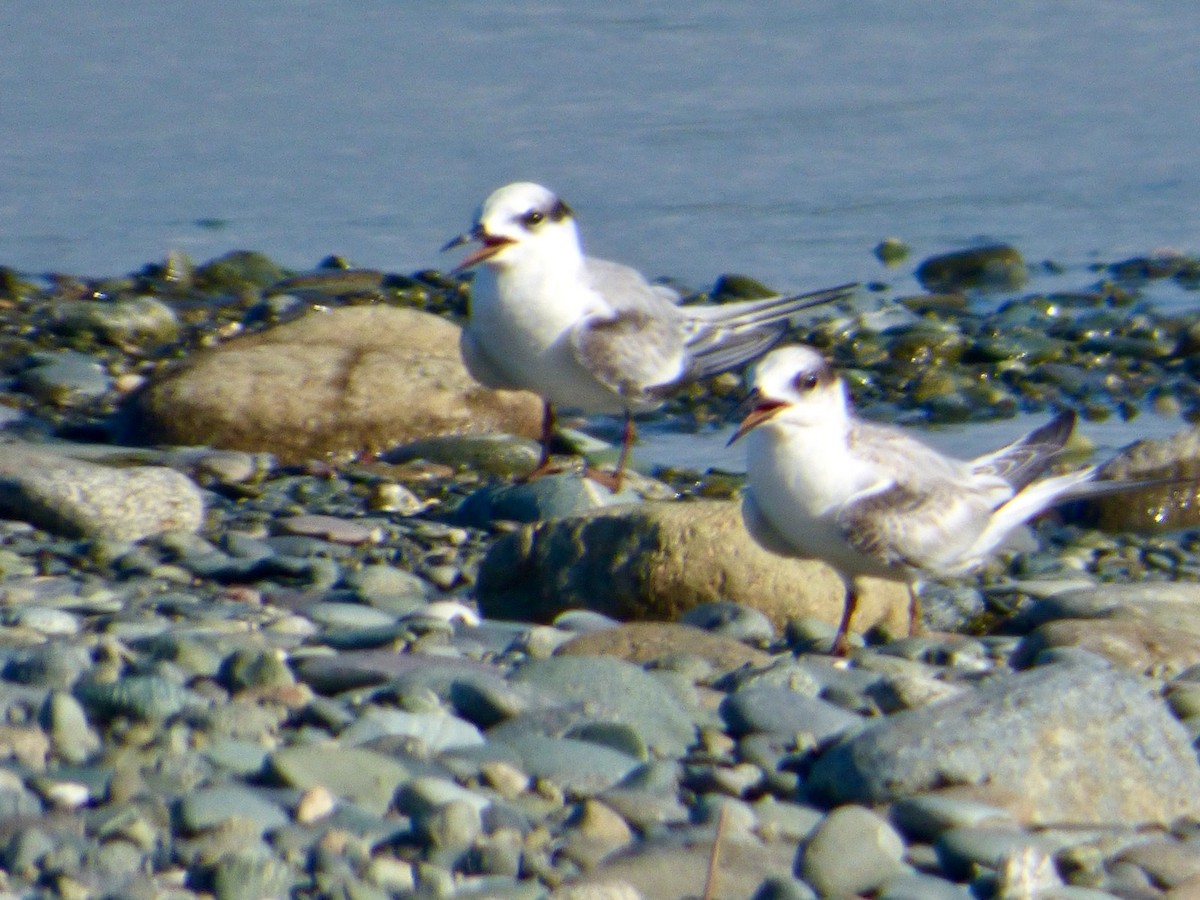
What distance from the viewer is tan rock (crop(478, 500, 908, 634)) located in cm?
486

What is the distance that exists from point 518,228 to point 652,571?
1915 millimetres

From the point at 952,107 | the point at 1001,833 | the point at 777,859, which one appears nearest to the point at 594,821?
the point at 777,859

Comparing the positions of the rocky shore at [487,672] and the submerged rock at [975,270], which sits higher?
the submerged rock at [975,270]

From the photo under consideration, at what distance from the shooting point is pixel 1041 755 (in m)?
3.42

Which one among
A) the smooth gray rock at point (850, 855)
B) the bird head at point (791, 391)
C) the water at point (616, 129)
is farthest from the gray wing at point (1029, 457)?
the water at point (616, 129)

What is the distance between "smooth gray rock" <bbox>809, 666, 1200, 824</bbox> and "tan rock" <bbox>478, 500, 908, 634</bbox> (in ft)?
4.49

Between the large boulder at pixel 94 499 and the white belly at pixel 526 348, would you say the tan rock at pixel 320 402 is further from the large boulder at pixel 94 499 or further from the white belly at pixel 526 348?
the large boulder at pixel 94 499

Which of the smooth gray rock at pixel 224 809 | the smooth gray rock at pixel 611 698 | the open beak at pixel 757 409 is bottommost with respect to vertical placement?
the smooth gray rock at pixel 224 809

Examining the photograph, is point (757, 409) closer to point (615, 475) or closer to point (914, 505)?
point (914, 505)

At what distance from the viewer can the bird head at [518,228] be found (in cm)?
641

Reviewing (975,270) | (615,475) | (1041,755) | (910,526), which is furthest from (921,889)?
(975,270)

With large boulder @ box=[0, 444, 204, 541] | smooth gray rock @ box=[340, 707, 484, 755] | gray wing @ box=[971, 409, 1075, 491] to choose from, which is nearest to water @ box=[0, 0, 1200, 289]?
large boulder @ box=[0, 444, 204, 541]

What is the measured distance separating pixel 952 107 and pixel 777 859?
11.4m

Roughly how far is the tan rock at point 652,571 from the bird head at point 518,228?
5.05 ft
